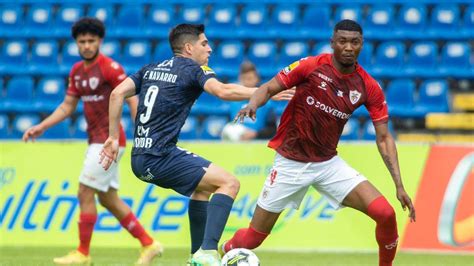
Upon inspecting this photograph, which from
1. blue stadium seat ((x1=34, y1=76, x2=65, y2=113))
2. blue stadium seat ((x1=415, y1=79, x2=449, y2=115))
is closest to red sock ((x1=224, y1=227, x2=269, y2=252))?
blue stadium seat ((x1=415, y1=79, x2=449, y2=115))

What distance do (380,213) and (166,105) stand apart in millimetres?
1793

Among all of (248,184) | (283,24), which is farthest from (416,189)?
(283,24)

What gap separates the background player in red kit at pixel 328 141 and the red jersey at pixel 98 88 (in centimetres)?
249

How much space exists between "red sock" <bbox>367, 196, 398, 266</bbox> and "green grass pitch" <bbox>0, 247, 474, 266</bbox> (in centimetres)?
192

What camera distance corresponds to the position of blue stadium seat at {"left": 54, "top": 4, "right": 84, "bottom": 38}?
17.4 meters

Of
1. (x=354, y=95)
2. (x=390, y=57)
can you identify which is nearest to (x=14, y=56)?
(x=390, y=57)

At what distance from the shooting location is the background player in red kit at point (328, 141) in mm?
7504

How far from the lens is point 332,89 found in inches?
300

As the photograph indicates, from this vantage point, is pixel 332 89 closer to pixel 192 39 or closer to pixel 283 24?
pixel 192 39

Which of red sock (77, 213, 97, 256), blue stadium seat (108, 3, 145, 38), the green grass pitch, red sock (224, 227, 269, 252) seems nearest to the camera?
red sock (224, 227, 269, 252)

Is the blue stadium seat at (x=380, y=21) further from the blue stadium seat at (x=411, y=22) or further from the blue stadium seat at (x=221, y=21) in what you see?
the blue stadium seat at (x=221, y=21)

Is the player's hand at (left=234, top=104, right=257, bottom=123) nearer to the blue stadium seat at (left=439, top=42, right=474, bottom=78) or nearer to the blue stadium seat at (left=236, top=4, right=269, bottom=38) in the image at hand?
the blue stadium seat at (left=439, top=42, right=474, bottom=78)

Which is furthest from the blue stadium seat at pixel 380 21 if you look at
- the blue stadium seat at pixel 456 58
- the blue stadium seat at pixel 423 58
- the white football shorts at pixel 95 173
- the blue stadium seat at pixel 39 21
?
the white football shorts at pixel 95 173

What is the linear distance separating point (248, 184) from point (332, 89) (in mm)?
4070
